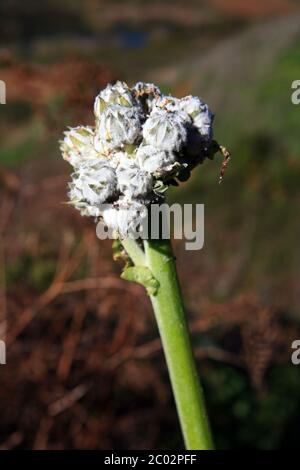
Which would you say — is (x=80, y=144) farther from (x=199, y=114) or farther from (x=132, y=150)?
(x=199, y=114)

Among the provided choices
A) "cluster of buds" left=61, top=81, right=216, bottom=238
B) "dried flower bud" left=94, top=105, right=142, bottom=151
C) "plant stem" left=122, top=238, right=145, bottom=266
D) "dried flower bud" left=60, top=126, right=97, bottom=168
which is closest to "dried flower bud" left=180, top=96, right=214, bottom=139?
"cluster of buds" left=61, top=81, right=216, bottom=238

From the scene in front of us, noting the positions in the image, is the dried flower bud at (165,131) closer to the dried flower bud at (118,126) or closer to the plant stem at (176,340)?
the dried flower bud at (118,126)

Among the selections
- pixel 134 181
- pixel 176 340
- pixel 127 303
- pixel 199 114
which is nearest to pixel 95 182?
pixel 134 181

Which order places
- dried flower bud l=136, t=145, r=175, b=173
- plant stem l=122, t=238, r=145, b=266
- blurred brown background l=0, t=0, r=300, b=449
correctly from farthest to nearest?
blurred brown background l=0, t=0, r=300, b=449
plant stem l=122, t=238, r=145, b=266
dried flower bud l=136, t=145, r=175, b=173

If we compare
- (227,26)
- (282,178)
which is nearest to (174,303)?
(282,178)

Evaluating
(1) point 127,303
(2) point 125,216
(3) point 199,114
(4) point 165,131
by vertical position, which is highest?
(1) point 127,303

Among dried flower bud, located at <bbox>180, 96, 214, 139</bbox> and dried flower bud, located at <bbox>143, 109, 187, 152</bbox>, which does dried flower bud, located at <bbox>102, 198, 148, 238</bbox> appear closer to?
dried flower bud, located at <bbox>143, 109, 187, 152</bbox>
